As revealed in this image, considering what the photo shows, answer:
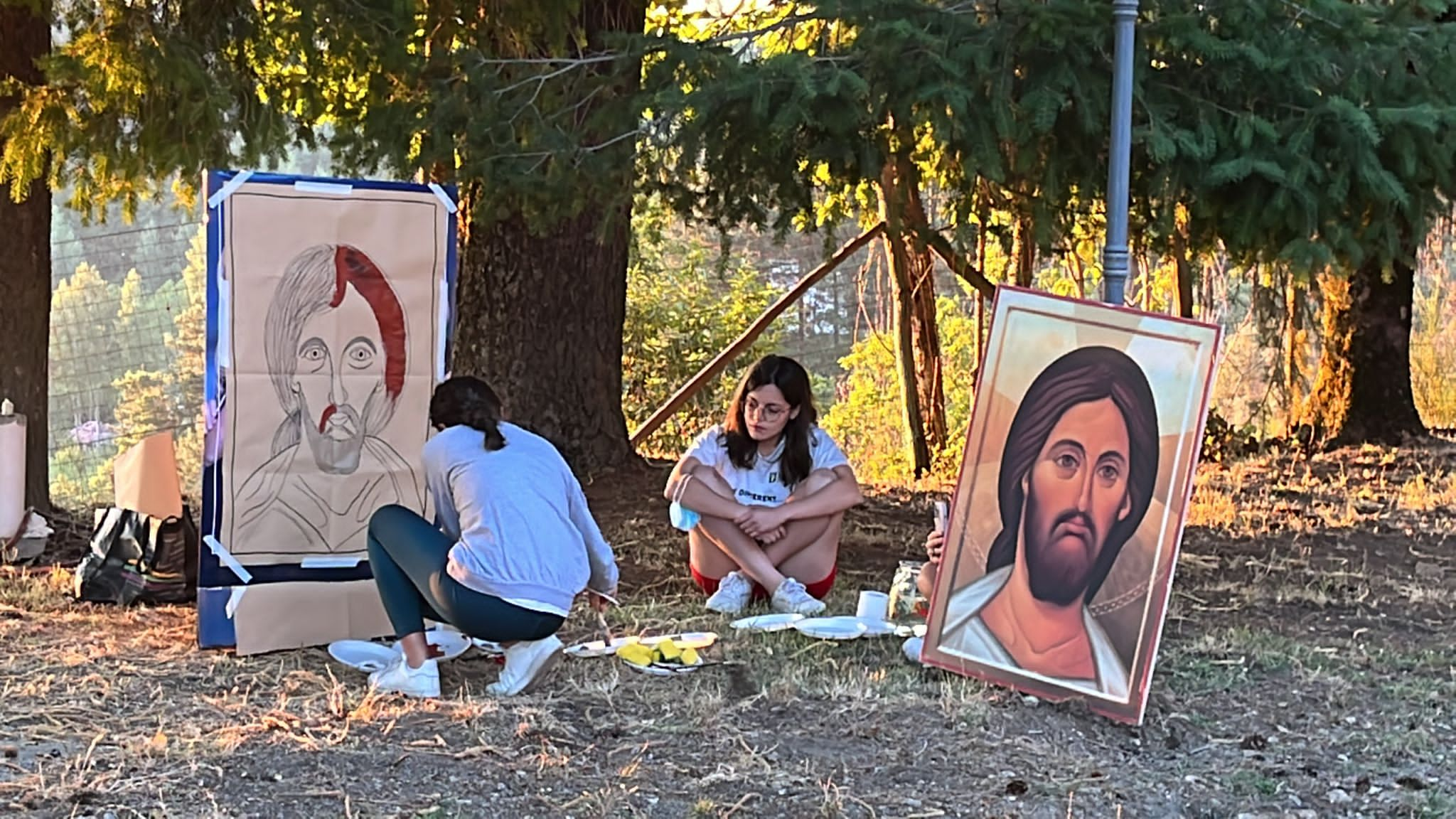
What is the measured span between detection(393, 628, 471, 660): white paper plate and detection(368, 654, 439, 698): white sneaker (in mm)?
318

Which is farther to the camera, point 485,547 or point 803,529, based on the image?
point 803,529

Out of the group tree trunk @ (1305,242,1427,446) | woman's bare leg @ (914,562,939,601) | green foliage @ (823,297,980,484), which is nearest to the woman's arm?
woman's bare leg @ (914,562,939,601)

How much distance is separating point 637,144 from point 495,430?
1.38 m

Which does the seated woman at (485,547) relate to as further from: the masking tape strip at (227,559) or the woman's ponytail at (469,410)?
the masking tape strip at (227,559)

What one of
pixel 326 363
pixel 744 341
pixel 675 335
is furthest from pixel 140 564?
pixel 675 335

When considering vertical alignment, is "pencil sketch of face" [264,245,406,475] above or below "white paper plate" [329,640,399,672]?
above

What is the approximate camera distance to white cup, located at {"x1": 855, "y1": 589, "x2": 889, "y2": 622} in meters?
4.95

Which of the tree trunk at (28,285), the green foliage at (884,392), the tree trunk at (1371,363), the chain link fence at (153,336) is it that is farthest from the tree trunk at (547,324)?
the green foliage at (884,392)

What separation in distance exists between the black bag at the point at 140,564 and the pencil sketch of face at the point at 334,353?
1028mm

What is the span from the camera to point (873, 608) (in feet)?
16.3

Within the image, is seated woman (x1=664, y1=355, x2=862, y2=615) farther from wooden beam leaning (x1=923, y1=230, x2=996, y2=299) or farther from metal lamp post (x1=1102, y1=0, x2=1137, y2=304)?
metal lamp post (x1=1102, y1=0, x2=1137, y2=304)

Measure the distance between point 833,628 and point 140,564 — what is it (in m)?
2.61

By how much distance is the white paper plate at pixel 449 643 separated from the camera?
454cm

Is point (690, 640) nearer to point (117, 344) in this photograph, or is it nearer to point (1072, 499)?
point (1072, 499)
